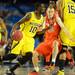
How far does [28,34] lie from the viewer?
876 centimetres

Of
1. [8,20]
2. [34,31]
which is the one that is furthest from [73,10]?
[8,20]

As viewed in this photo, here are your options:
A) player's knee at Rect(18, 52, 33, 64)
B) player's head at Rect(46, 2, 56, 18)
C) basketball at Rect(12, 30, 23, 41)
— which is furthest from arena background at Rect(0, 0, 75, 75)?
player's head at Rect(46, 2, 56, 18)

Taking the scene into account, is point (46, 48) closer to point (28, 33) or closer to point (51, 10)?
point (51, 10)

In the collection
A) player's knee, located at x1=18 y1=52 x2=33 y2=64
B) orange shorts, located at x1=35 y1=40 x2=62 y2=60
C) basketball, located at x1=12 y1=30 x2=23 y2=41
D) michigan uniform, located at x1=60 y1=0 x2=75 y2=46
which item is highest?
michigan uniform, located at x1=60 y1=0 x2=75 y2=46

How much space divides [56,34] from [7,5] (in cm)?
605

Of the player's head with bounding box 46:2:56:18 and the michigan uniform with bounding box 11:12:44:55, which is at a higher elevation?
the player's head with bounding box 46:2:56:18

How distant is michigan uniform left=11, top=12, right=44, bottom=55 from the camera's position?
340 inches

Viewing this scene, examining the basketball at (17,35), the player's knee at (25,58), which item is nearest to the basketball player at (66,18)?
the player's knee at (25,58)

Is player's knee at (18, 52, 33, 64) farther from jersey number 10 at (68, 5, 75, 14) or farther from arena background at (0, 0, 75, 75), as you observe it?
arena background at (0, 0, 75, 75)

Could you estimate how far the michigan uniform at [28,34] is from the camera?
340 inches

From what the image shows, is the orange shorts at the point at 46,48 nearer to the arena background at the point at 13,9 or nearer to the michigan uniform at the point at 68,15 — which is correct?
the michigan uniform at the point at 68,15

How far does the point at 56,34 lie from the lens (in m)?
7.72

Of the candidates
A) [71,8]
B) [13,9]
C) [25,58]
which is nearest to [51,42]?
[71,8]

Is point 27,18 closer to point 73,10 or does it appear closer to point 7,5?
point 73,10
